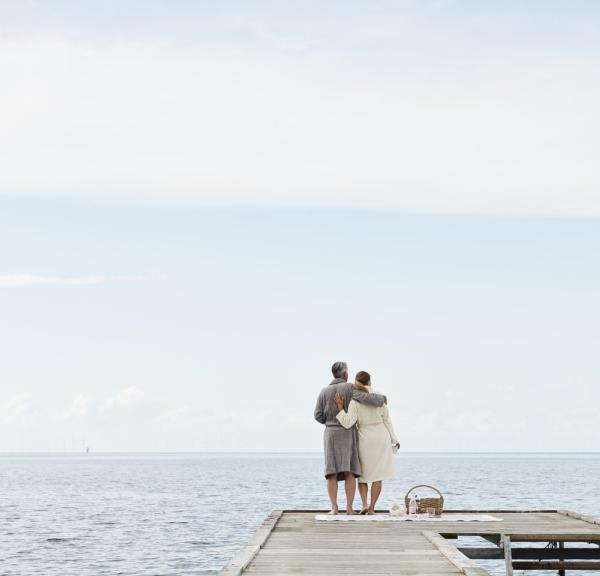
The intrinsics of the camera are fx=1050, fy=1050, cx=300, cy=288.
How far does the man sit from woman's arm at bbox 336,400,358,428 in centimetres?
9

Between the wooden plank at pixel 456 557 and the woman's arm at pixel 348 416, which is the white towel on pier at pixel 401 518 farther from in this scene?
the wooden plank at pixel 456 557

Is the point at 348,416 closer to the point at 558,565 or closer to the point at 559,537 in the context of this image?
the point at 559,537

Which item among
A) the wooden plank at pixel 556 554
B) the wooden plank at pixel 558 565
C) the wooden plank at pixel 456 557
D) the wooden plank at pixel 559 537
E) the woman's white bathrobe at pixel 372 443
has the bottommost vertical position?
the wooden plank at pixel 558 565

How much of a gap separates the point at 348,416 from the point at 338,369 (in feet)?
2.13

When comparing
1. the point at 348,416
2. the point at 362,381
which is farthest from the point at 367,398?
the point at 348,416

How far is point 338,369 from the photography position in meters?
14.3

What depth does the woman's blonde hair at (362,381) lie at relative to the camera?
1426cm

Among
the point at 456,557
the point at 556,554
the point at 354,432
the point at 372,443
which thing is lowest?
the point at 556,554

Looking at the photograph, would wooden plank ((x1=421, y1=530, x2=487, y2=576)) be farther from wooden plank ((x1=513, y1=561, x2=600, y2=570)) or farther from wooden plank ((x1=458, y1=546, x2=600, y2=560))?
wooden plank ((x1=513, y1=561, x2=600, y2=570))

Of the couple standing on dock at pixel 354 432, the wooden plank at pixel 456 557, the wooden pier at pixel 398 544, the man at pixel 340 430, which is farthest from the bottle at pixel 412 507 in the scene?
the wooden plank at pixel 456 557

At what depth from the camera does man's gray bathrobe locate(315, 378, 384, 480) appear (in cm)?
1427

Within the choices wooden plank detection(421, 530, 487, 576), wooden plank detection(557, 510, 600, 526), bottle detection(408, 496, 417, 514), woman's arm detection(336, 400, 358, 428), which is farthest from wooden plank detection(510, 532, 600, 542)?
woman's arm detection(336, 400, 358, 428)

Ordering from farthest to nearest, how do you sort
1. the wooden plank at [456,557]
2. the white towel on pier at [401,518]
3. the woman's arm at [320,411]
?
the woman's arm at [320,411]
the white towel on pier at [401,518]
the wooden plank at [456,557]

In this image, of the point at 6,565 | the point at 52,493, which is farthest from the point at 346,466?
the point at 52,493
